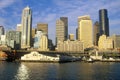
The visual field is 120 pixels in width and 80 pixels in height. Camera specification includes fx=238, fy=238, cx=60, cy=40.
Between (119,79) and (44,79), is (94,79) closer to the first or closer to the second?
(119,79)

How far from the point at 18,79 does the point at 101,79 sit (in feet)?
88.6

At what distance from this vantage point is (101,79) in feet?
257

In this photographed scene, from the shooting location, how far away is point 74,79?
78.2 metres

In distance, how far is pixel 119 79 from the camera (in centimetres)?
7975

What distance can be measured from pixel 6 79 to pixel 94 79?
28.3 m

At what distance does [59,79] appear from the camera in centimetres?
7688

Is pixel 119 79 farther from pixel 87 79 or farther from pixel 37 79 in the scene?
pixel 37 79

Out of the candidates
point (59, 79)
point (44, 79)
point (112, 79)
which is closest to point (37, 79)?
point (44, 79)

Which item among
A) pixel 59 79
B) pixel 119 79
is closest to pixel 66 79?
pixel 59 79

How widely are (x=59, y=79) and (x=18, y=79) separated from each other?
13.2 metres

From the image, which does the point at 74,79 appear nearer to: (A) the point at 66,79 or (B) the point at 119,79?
(A) the point at 66,79

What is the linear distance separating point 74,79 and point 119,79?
15230 millimetres

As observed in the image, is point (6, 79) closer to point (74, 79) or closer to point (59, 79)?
point (59, 79)

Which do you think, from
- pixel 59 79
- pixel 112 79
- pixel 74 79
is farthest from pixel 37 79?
pixel 112 79
